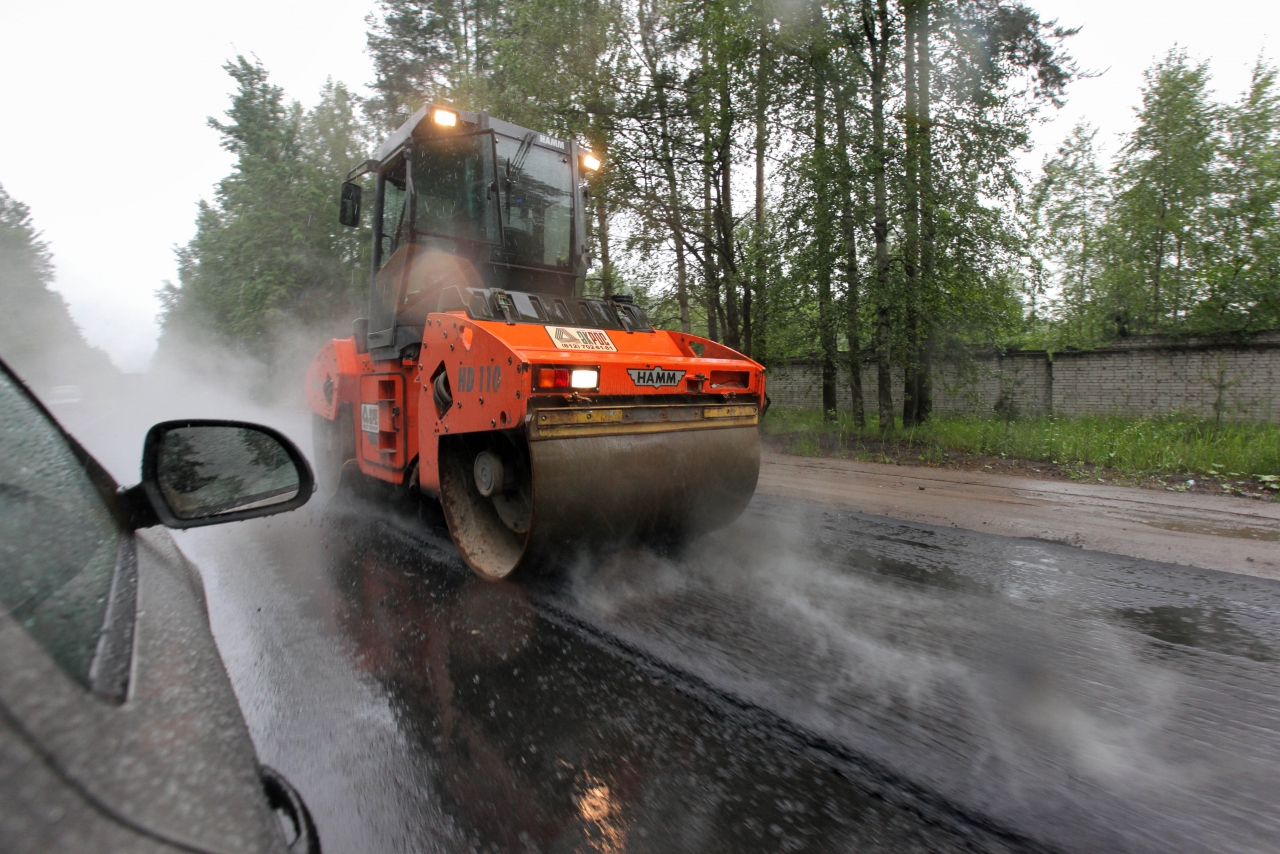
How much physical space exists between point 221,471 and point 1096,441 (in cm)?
1216

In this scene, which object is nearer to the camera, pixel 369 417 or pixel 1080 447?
pixel 369 417

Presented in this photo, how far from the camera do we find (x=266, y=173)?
1150 inches

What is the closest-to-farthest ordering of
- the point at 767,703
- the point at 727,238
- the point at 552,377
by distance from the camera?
the point at 767,703, the point at 552,377, the point at 727,238

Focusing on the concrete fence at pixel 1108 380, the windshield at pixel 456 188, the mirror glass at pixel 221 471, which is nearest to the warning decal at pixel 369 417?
the windshield at pixel 456 188

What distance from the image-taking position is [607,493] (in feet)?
12.5

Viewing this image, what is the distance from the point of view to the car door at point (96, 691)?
0.61 metres

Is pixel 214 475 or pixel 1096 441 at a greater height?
pixel 214 475

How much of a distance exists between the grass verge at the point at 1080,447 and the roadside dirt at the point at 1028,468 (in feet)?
0.04

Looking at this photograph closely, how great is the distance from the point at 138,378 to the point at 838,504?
53.1 m

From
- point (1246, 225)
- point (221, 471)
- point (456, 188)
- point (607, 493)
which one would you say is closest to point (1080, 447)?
point (607, 493)

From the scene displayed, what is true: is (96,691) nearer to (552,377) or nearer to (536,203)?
(552,377)

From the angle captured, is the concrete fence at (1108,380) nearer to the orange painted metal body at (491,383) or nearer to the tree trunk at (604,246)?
the tree trunk at (604,246)

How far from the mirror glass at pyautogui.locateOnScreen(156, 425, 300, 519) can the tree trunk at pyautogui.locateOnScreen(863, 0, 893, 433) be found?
442 inches

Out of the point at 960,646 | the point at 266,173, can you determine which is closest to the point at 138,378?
the point at 266,173
